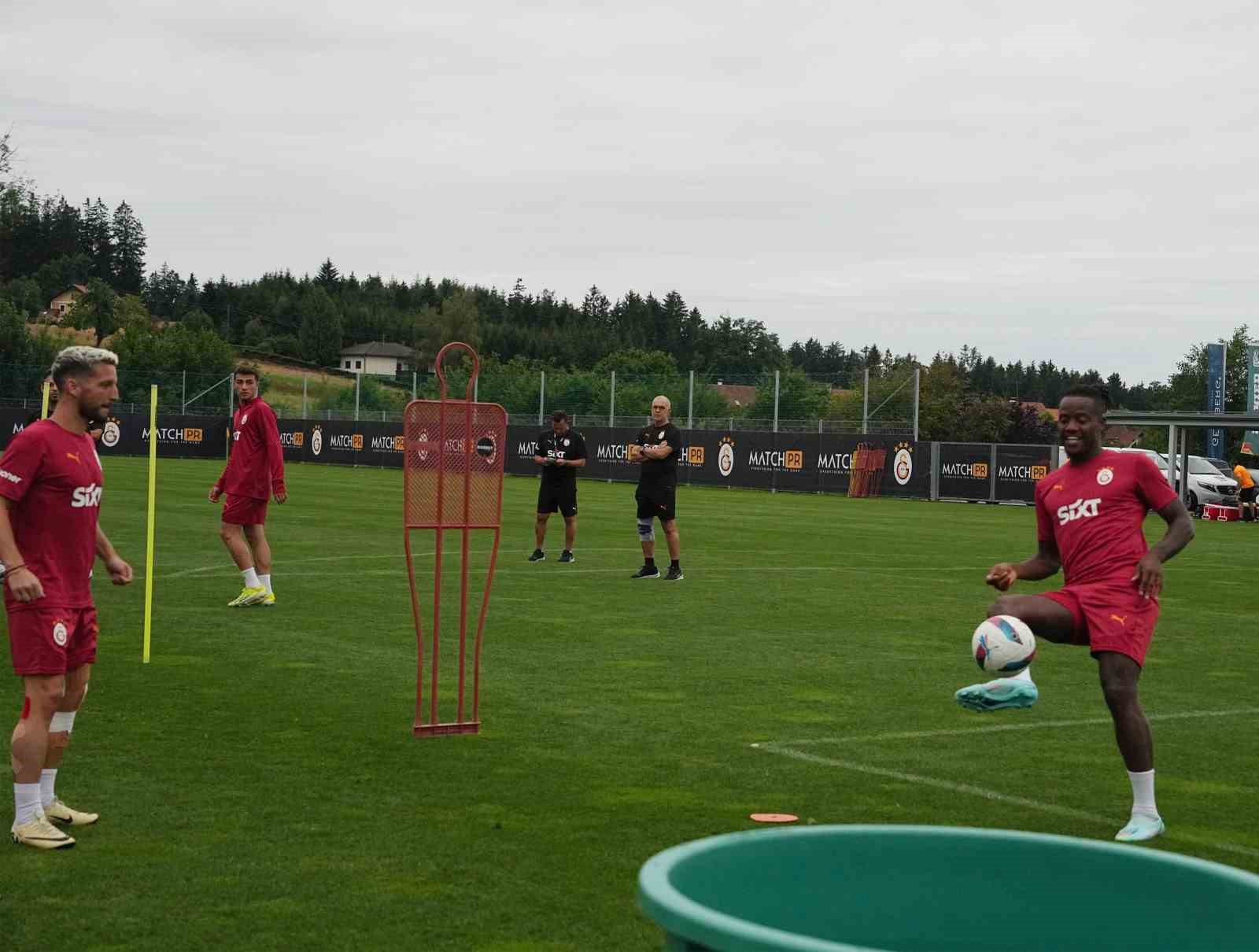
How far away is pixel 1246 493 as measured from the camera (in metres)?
39.2

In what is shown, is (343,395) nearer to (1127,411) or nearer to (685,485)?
(685,485)

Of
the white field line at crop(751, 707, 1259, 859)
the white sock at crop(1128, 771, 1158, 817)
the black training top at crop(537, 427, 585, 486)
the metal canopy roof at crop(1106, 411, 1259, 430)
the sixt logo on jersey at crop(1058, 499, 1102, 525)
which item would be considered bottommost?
the white field line at crop(751, 707, 1259, 859)

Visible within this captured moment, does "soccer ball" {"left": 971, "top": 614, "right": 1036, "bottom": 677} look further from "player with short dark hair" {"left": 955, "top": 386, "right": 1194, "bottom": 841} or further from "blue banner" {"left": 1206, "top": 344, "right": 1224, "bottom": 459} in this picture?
"blue banner" {"left": 1206, "top": 344, "right": 1224, "bottom": 459}

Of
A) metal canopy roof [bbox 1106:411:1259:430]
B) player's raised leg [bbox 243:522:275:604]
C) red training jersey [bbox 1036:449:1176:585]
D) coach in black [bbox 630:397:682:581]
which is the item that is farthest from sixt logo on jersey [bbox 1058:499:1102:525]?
metal canopy roof [bbox 1106:411:1259:430]

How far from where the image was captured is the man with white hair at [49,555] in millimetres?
6883

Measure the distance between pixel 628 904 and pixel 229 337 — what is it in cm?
16696

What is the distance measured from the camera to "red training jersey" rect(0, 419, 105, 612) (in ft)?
22.6

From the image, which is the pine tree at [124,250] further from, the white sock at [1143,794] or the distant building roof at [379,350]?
the white sock at [1143,794]

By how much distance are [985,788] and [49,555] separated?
4.45 metres

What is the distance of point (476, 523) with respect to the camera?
9578 millimetres

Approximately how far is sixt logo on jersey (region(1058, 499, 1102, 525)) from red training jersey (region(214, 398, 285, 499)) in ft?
30.4

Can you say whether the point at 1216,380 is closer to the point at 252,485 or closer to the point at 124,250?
the point at 252,485

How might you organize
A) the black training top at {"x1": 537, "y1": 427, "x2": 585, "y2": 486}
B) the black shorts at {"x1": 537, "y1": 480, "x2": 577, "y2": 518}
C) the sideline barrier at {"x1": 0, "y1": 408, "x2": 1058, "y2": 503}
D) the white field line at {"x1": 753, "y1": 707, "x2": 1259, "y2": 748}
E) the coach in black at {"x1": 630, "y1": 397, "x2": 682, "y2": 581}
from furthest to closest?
Answer: the sideline barrier at {"x1": 0, "y1": 408, "x2": 1058, "y2": 503}
the black shorts at {"x1": 537, "y1": 480, "x2": 577, "y2": 518}
the black training top at {"x1": 537, "y1": 427, "x2": 585, "y2": 486}
the coach in black at {"x1": 630, "y1": 397, "x2": 682, "y2": 581}
the white field line at {"x1": 753, "y1": 707, "x2": 1259, "y2": 748}

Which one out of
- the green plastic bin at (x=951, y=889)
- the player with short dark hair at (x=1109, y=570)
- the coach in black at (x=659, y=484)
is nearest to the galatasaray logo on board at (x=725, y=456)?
the coach in black at (x=659, y=484)
